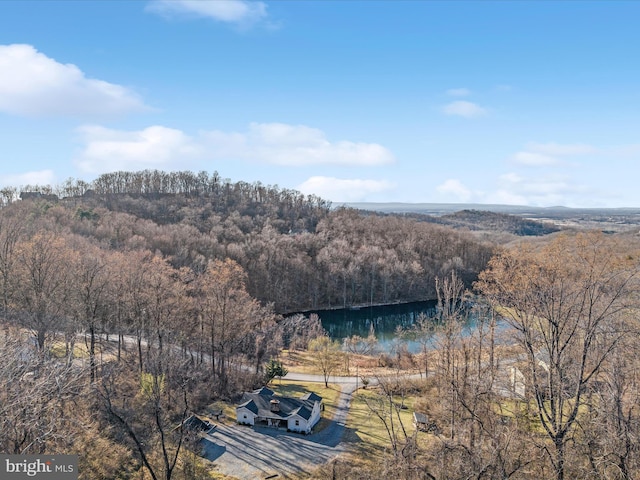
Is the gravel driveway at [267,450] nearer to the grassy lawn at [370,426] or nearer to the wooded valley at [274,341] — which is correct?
the grassy lawn at [370,426]

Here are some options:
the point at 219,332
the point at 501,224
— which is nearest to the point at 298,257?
the point at 219,332

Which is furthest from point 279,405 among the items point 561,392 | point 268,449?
point 561,392

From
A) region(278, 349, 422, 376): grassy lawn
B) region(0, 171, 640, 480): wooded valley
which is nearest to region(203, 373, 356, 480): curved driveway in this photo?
region(0, 171, 640, 480): wooded valley

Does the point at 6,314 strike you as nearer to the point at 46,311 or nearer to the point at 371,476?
the point at 46,311

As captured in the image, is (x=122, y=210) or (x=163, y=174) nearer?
(x=122, y=210)

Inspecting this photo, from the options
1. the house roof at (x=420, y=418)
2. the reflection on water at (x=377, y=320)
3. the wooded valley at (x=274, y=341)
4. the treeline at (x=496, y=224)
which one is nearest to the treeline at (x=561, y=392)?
the wooded valley at (x=274, y=341)

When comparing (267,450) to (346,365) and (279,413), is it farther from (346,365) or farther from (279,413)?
(346,365)
